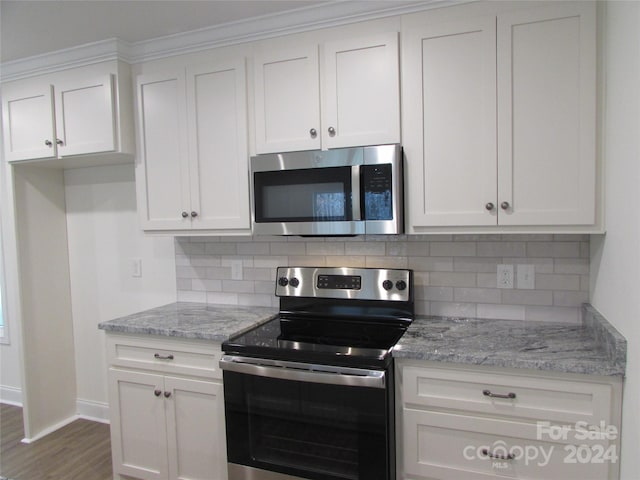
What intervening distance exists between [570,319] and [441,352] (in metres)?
0.76

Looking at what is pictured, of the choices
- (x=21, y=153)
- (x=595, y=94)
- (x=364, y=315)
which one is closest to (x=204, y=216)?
(x=364, y=315)

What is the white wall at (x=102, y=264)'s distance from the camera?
111 inches

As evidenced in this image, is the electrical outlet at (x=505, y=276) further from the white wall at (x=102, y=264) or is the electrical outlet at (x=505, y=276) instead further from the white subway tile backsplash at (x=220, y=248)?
the white wall at (x=102, y=264)

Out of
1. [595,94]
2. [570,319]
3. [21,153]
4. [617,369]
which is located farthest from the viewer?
[21,153]

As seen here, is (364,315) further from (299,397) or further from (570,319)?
Answer: (570,319)

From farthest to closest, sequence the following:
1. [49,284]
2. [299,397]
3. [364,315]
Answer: [49,284], [364,315], [299,397]

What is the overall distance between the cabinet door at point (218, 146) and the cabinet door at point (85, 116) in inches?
19.1

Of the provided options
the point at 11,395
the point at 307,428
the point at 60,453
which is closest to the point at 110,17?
the point at 307,428

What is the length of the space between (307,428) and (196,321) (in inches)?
31.2

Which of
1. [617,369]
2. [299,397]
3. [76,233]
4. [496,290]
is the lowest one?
[299,397]

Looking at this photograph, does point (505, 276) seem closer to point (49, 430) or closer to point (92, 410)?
point (92, 410)

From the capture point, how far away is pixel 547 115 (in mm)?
1663

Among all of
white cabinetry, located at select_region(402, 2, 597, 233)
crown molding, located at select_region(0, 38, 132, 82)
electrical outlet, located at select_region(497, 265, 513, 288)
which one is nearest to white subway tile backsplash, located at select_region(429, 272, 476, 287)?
electrical outlet, located at select_region(497, 265, 513, 288)

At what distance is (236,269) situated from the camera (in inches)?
101
